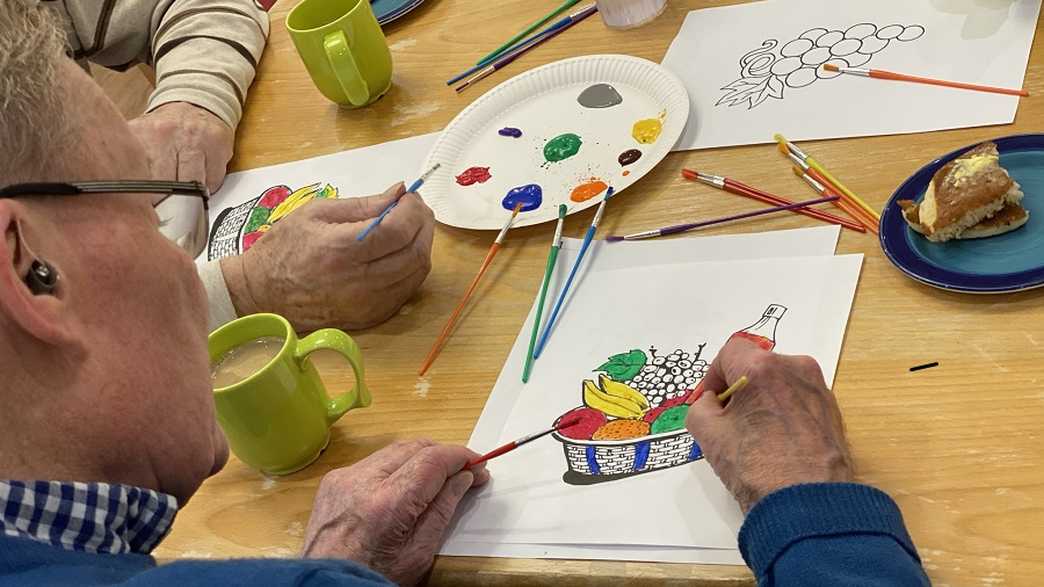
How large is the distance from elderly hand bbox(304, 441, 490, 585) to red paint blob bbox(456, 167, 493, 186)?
18.1 inches

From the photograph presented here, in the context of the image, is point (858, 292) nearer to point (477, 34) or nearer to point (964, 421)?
point (964, 421)

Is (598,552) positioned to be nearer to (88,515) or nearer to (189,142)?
(88,515)

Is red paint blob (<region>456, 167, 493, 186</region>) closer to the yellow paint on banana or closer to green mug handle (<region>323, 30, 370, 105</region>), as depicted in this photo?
green mug handle (<region>323, 30, 370, 105</region>)

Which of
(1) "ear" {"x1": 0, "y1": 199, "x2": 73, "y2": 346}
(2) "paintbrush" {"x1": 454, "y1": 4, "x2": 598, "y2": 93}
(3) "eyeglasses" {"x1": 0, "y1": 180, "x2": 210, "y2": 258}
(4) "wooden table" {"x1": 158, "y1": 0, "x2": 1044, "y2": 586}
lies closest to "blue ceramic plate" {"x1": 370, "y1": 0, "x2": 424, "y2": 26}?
(4) "wooden table" {"x1": 158, "y1": 0, "x2": 1044, "y2": 586}

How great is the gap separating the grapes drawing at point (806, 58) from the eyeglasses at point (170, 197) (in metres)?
0.64

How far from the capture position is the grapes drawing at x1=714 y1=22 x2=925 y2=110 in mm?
1216

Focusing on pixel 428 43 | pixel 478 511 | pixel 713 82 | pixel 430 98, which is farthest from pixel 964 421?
pixel 428 43

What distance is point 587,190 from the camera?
1217 millimetres

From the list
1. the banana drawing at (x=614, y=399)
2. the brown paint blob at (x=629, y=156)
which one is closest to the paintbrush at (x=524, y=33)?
the brown paint blob at (x=629, y=156)

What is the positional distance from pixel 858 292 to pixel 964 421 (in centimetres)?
18

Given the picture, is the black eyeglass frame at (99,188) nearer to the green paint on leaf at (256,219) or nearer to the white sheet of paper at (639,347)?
the white sheet of paper at (639,347)

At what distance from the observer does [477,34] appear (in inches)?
62.1

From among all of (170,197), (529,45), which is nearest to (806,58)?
(529,45)

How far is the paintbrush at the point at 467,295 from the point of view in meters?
1.11
